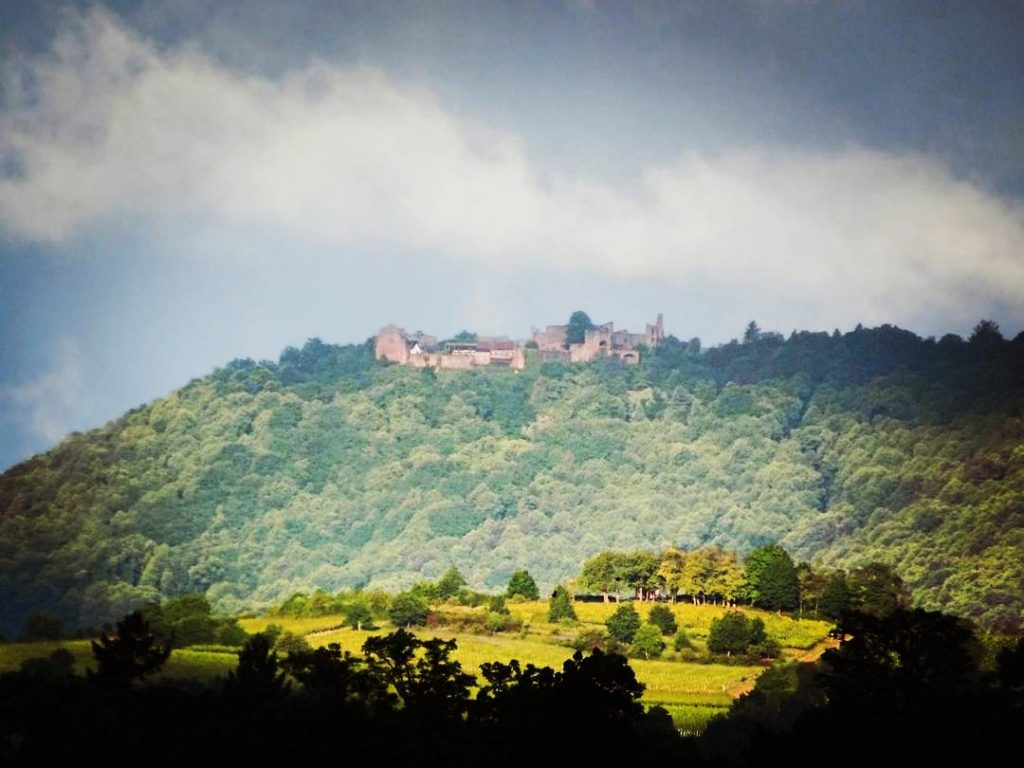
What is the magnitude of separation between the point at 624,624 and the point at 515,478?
3686 inches

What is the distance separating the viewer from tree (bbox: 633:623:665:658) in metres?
80.1

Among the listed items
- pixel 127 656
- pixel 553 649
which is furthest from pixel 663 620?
pixel 127 656

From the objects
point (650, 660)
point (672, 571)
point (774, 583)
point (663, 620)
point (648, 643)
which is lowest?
point (650, 660)

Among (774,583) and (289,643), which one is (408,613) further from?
(774,583)

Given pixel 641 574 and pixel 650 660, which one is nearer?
pixel 650 660

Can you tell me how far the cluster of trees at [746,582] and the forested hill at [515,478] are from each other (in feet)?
74.0

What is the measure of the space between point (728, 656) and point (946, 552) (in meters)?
46.5

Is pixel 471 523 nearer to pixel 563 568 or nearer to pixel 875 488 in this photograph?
pixel 563 568

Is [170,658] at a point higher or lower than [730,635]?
lower

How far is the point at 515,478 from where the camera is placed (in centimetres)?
17612

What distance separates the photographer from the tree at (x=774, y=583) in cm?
8888

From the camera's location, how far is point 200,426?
176375 mm

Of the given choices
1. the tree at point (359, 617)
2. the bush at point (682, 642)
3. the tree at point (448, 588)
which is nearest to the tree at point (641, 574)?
the tree at point (448, 588)

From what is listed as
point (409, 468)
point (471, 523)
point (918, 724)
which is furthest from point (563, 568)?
point (918, 724)
